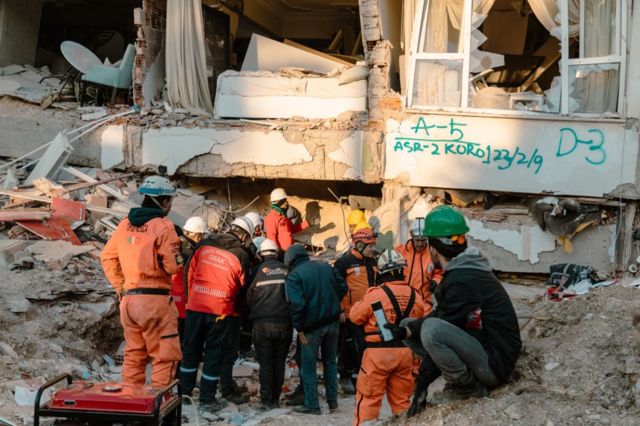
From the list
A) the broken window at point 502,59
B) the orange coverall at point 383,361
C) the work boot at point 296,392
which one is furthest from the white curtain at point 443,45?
the orange coverall at point 383,361

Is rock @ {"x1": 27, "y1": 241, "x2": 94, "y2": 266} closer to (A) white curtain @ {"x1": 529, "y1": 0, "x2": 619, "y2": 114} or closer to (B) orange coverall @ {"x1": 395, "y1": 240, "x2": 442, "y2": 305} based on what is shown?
(B) orange coverall @ {"x1": 395, "y1": 240, "x2": 442, "y2": 305}

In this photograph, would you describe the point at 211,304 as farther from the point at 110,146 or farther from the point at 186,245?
the point at 110,146

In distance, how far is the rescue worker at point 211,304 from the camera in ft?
29.5

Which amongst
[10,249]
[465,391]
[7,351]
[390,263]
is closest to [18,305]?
[7,351]

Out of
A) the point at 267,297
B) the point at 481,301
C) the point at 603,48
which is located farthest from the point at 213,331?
the point at 603,48

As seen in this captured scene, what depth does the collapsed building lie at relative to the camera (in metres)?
12.5

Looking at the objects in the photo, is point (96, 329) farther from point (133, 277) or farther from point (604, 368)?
point (604, 368)

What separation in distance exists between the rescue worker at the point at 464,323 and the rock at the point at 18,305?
5108mm

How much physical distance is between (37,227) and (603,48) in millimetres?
8008

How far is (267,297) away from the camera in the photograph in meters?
9.09

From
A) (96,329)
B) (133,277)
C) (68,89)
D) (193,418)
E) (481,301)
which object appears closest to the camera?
(481,301)

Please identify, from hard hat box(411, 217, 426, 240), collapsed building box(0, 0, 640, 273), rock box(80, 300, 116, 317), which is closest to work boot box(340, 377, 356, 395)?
hard hat box(411, 217, 426, 240)

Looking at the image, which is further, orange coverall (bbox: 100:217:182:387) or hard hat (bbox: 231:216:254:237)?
hard hat (bbox: 231:216:254:237)

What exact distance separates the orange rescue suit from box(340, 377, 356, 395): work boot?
2754mm
